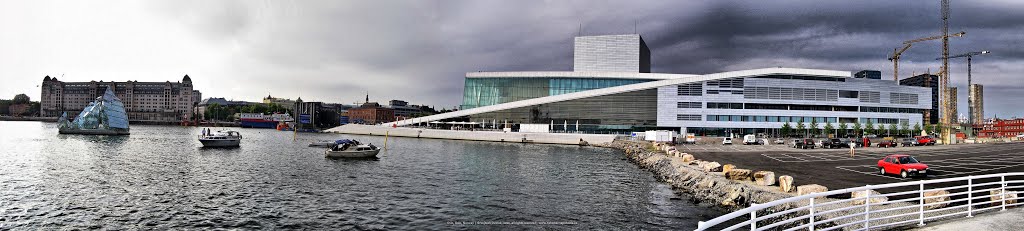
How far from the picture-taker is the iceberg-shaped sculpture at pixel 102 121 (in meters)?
120

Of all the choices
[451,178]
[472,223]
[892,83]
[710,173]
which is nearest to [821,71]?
[892,83]

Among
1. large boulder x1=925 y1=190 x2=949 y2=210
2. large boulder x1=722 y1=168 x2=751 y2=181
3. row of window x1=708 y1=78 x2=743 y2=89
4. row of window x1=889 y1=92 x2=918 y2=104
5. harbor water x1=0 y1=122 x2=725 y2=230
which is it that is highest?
row of window x1=708 y1=78 x2=743 y2=89

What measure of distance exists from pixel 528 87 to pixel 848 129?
8942 centimetres

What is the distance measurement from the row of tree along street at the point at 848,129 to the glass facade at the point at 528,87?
144 feet

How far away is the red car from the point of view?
33156 mm

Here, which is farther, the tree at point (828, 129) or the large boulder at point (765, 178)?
the tree at point (828, 129)

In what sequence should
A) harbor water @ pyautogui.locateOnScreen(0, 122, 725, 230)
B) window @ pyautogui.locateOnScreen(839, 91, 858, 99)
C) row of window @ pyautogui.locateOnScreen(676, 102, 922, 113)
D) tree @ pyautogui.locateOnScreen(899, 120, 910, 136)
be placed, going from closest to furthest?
harbor water @ pyautogui.locateOnScreen(0, 122, 725, 230) < row of window @ pyautogui.locateOnScreen(676, 102, 922, 113) < window @ pyautogui.locateOnScreen(839, 91, 858, 99) < tree @ pyautogui.locateOnScreen(899, 120, 910, 136)

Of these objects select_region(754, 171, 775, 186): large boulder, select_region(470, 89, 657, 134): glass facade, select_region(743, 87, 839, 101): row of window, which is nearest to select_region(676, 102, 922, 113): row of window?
select_region(743, 87, 839, 101): row of window

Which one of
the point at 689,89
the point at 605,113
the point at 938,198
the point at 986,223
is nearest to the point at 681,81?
the point at 689,89

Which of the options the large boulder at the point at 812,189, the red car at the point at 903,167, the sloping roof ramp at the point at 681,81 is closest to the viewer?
the large boulder at the point at 812,189

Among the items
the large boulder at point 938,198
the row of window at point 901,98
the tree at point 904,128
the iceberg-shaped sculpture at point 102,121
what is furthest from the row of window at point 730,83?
the iceberg-shaped sculpture at point 102,121

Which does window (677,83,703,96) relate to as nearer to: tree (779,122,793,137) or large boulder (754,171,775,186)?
tree (779,122,793,137)

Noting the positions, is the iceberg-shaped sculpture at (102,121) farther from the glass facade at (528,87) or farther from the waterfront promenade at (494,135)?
the glass facade at (528,87)

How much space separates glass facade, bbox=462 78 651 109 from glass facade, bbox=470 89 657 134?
1155cm
